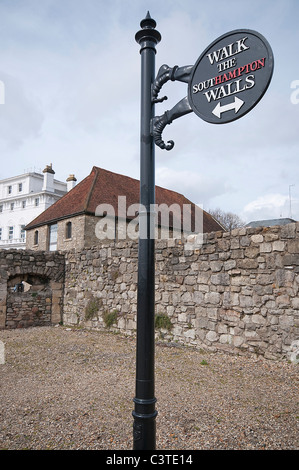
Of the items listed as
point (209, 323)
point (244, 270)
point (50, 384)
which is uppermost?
point (244, 270)

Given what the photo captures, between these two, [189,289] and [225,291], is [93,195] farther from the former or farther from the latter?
[225,291]

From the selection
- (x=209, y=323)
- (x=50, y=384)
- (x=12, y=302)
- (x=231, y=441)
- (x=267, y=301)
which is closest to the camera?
(x=231, y=441)

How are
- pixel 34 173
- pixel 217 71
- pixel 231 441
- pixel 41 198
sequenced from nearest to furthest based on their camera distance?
pixel 217 71 → pixel 231 441 → pixel 41 198 → pixel 34 173

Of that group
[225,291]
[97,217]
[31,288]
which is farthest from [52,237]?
[225,291]

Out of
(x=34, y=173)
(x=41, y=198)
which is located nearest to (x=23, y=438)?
(x=41, y=198)

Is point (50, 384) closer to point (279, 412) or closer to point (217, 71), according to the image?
point (279, 412)

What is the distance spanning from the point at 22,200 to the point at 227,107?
43604 millimetres

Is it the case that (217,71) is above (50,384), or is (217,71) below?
above

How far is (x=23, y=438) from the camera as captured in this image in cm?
346

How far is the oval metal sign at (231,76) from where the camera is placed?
2.14 m

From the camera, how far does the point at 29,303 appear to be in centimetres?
1146

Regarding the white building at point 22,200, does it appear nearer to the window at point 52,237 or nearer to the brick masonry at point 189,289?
the window at point 52,237

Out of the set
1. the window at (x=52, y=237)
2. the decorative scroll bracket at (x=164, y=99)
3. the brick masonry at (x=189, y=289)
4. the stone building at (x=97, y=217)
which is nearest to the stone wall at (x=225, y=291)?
→ the brick masonry at (x=189, y=289)

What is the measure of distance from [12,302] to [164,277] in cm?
568
